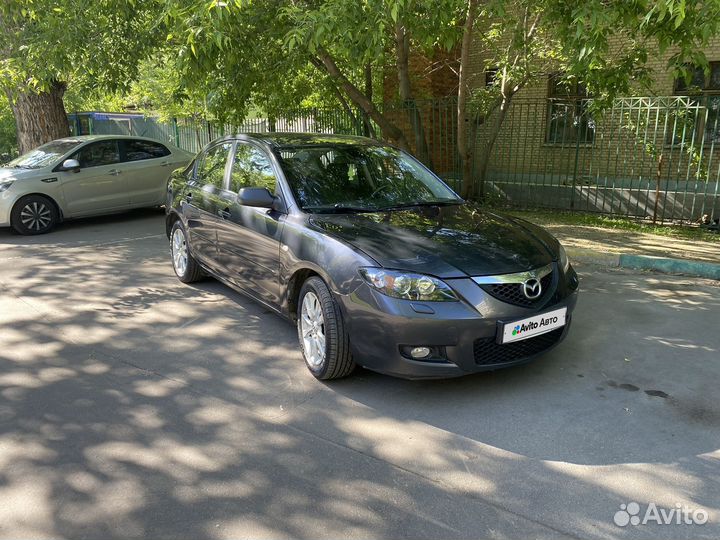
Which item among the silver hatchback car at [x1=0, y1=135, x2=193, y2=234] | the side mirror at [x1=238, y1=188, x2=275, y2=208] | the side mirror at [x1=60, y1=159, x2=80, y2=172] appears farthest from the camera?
the side mirror at [x1=60, y1=159, x2=80, y2=172]

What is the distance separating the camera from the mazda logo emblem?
3797 mm

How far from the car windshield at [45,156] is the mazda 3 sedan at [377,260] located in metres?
5.72

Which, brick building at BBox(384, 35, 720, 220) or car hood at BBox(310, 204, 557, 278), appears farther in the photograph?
brick building at BBox(384, 35, 720, 220)

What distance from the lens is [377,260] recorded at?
3.73 metres

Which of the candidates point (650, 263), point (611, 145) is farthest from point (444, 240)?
point (611, 145)

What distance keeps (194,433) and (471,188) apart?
32.4 feet

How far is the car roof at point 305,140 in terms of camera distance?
525 cm

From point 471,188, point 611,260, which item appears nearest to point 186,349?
point 611,260

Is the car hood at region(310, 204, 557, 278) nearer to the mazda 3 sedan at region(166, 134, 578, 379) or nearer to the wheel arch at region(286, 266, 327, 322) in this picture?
the mazda 3 sedan at region(166, 134, 578, 379)

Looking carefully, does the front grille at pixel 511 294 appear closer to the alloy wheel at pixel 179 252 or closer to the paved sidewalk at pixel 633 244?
the alloy wheel at pixel 179 252

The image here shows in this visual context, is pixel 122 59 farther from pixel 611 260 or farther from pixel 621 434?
pixel 621 434

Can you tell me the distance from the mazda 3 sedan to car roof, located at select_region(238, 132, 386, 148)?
19 mm

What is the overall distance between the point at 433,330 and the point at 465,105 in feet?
27.4

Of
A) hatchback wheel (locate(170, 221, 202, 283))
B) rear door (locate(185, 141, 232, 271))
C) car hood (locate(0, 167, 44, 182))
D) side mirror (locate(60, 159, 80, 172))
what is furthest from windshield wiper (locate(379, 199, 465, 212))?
car hood (locate(0, 167, 44, 182))
